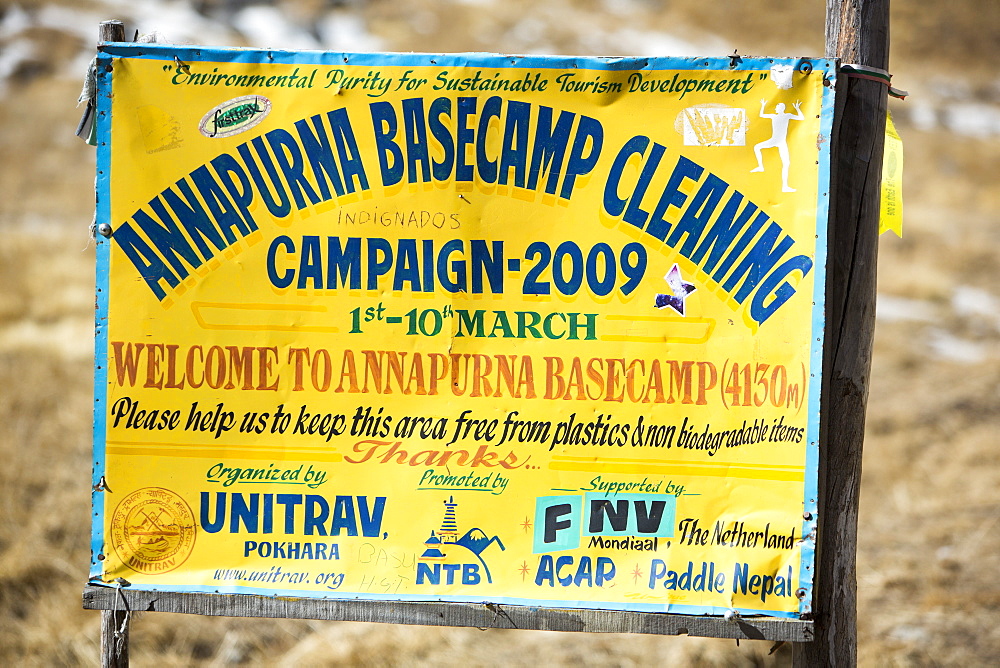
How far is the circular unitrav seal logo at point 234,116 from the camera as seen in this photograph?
9.11ft

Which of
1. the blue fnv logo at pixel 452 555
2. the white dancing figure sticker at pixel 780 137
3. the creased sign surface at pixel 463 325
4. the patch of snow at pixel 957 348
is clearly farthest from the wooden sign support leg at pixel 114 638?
the patch of snow at pixel 957 348

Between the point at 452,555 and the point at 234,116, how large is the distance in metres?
1.70

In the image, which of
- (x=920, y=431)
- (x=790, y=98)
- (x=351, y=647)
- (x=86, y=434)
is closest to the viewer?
(x=790, y=98)

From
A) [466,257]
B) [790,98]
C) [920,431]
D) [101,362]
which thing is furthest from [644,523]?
[920,431]

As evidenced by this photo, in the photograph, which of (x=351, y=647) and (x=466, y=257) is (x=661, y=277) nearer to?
(x=466, y=257)

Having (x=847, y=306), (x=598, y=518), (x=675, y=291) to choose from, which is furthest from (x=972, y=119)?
(x=598, y=518)

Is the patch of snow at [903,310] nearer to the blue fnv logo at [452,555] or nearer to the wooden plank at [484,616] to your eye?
the wooden plank at [484,616]

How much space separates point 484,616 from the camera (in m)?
2.76

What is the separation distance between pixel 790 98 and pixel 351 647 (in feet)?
11.9

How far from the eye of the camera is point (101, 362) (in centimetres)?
279

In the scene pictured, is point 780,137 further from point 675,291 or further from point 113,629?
point 113,629

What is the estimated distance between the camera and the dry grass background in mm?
4594

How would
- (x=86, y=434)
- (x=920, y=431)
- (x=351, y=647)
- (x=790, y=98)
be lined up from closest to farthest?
(x=790, y=98)
(x=351, y=647)
(x=86, y=434)
(x=920, y=431)

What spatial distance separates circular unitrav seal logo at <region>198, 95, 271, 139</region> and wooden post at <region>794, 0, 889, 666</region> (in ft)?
6.53
